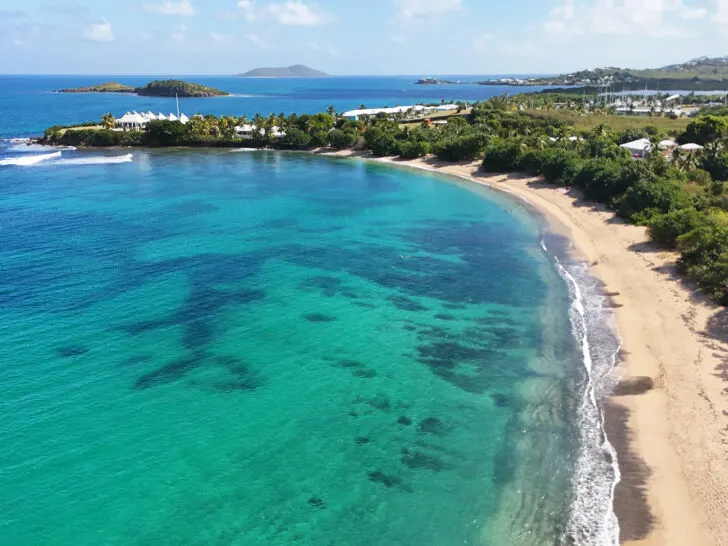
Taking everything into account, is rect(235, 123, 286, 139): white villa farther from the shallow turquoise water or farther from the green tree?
the green tree

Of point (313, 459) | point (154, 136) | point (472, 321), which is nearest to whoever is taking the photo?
point (313, 459)

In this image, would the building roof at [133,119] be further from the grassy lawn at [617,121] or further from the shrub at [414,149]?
the grassy lawn at [617,121]

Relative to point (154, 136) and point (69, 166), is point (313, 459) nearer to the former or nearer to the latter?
point (69, 166)

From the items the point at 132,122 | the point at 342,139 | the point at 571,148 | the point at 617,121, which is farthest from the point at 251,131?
the point at 617,121

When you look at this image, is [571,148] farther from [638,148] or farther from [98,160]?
[98,160]

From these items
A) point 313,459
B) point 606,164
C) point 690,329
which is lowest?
point 313,459

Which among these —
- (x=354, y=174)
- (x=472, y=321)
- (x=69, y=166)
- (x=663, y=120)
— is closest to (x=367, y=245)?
(x=472, y=321)

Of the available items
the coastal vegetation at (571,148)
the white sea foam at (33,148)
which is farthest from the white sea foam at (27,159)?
the coastal vegetation at (571,148)
